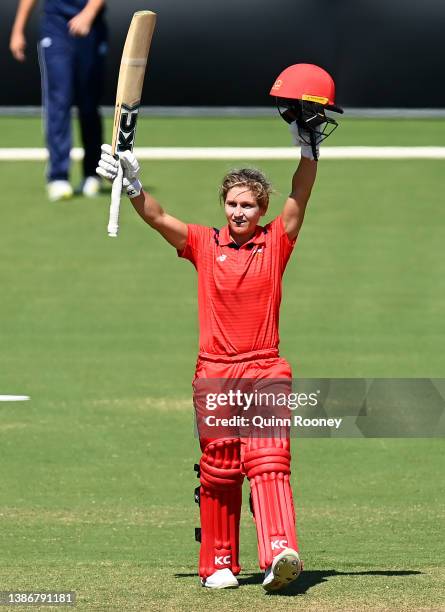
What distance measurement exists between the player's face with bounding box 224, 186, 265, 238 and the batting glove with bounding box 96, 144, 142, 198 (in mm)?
433

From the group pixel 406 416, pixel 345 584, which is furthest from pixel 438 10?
pixel 345 584

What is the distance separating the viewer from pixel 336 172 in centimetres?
2061

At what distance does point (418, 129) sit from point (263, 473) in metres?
16.7

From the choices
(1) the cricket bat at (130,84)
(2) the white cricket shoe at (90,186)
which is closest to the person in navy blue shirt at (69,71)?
(2) the white cricket shoe at (90,186)

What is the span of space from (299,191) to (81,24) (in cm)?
988

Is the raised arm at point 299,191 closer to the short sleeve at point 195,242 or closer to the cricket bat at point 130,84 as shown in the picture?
the short sleeve at point 195,242

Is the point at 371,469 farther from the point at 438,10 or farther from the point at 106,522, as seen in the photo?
the point at 438,10

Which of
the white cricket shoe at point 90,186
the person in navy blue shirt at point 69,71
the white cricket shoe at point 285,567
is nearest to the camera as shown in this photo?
Result: the white cricket shoe at point 285,567

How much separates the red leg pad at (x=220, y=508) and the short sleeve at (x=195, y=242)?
2.94 ft

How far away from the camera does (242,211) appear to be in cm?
787

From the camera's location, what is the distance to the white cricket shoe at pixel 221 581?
775 cm

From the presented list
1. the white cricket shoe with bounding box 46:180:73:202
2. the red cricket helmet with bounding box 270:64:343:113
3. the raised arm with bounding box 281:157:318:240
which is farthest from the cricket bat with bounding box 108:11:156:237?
the white cricket shoe with bounding box 46:180:73:202

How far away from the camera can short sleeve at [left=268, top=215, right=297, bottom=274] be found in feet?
25.9

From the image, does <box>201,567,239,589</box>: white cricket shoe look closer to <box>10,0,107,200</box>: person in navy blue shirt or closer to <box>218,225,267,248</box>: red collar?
<box>218,225,267,248</box>: red collar
